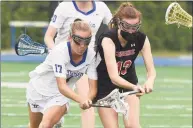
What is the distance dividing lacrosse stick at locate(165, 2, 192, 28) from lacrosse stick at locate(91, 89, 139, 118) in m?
1.35

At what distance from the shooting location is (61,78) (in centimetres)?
677

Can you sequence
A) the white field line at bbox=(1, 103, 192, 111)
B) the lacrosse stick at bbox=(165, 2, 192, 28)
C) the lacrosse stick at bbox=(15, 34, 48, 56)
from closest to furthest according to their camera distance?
the lacrosse stick at bbox=(165, 2, 192, 28) → the lacrosse stick at bbox=(15, 34, 48, 56) → the white field line at bbox=(1, 103, 192, 111)

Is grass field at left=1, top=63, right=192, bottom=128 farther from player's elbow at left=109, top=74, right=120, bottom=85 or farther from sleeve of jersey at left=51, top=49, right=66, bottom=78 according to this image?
player's elbow at left=109, top=74, right=120, bottom=85

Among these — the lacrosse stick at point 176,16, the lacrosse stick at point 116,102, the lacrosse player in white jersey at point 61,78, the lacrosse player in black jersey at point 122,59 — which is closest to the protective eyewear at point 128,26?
the lacrosse player in black jersey at point 122,59

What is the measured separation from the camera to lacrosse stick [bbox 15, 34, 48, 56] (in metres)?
8.13

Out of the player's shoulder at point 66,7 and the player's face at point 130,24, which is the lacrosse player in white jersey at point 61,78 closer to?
the player's face at point 130,24

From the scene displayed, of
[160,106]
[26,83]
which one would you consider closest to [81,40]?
[160,106]

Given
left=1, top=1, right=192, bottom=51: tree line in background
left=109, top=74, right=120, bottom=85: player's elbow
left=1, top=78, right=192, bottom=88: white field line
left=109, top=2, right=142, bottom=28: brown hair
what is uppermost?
left=1, top=1, right=192, bottom=51: tree line in background

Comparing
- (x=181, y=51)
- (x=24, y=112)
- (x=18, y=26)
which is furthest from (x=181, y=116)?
(x=181, y=51)

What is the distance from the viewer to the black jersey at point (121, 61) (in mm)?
6883

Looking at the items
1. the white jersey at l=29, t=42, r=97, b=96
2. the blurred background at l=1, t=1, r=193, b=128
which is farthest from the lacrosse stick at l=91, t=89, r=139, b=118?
the blurred background at l=1, t=1, r=193, b=128

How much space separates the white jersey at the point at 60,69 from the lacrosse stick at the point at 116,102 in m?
0.53

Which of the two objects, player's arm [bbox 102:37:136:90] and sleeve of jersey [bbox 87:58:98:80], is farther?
sleeve of jersey [bbox 87:58:98:80]

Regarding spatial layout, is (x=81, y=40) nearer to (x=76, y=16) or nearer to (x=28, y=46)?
(x=76, y=16)
